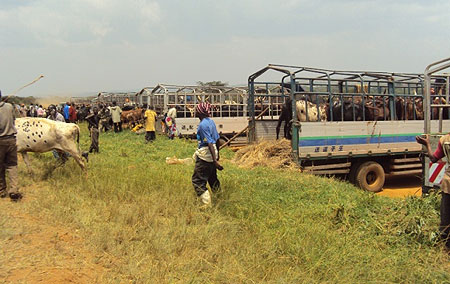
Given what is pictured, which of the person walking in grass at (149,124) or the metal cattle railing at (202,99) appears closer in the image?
the person walking in grass at (149,124)

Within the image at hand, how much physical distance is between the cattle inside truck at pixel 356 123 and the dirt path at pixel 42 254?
18.7 feet

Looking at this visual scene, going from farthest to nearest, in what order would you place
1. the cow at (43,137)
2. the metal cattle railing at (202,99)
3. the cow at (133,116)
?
the cow at (133,116)
the metal cattle railing at (202,99)
the cow at (43,137)

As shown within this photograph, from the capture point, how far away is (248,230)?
527 cm

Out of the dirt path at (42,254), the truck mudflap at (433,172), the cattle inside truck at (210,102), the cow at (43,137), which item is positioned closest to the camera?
the dirt path at (42,254)

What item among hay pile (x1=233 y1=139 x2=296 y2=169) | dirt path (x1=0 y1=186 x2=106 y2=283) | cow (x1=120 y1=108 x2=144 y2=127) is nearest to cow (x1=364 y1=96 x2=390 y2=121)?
hay pile (x1=233 y1=139 x2=296 y2=169)

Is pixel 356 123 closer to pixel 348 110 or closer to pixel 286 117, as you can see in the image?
pixel 348 110

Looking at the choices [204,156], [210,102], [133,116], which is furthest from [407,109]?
[133,116]

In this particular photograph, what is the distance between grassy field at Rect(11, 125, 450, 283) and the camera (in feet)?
13.1

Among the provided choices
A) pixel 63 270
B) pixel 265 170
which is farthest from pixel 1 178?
pixel 265 170

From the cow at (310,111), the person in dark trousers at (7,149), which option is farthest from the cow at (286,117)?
the person in dark trousers at (7,149)

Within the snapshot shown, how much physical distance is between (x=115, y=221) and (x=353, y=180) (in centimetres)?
647

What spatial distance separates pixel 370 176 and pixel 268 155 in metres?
2.67

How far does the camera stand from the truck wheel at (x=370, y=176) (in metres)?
9.84

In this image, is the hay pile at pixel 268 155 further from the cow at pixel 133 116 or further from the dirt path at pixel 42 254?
the cow at pixel 133 116
